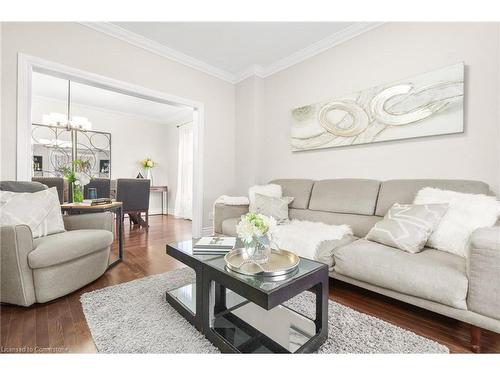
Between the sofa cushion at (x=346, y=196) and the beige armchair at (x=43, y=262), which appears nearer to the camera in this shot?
the beige armchair at (x=43, y=262)

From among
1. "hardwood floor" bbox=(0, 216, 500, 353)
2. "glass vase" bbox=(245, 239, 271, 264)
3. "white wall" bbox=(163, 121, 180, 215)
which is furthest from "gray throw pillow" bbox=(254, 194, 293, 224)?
"white wall" bbox=(163, 121, 180, 215)

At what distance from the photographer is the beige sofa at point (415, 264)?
1115mm

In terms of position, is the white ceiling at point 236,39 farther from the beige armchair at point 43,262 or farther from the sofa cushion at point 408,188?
the beige armchair at point 43,262

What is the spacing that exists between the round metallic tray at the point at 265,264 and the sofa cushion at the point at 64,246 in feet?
3.98

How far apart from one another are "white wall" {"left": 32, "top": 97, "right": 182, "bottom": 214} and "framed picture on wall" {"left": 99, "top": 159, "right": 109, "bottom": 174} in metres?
0.11

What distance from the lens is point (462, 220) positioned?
150 centimetres

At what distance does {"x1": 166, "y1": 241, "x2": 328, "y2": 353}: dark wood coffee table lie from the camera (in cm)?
100

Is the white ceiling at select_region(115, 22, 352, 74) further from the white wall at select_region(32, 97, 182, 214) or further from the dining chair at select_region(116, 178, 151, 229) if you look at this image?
the white wall at select_region(32, 97, 182, 214)

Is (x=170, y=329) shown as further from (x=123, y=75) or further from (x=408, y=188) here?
(x=123, y=75)

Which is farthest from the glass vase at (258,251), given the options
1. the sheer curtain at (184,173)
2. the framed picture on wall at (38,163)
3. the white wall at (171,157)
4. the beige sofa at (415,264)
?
the framed picture on wall at (38,163)

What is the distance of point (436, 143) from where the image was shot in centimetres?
205

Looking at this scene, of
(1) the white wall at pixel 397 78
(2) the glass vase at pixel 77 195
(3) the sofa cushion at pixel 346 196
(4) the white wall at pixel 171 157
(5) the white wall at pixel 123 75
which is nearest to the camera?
(1) the white wall at pixel 397 78
